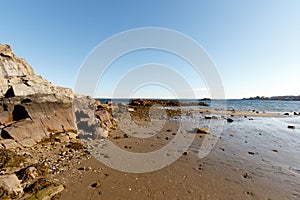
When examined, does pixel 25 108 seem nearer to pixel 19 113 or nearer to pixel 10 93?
pixel 19 113

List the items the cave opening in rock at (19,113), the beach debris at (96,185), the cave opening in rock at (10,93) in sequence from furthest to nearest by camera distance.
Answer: the cave opening in rock at (10,93)
the cave opening in rock at (19,113)
the beach debris at (96,185)

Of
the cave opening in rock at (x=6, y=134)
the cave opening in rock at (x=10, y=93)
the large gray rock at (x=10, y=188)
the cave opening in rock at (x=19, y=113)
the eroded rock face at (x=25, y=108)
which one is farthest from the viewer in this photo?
the cave opening in rock at (x=10, y=93)

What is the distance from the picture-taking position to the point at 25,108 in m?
10.3

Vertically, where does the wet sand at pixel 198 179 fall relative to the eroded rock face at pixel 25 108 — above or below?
below

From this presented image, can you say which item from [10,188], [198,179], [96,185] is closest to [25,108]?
[10,188]

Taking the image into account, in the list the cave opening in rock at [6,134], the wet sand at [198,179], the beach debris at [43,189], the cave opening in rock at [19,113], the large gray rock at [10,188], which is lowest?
the wet sand at [198,179]

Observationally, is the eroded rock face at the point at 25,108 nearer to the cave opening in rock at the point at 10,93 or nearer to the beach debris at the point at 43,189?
the cave opening in rock at the point at 10,93

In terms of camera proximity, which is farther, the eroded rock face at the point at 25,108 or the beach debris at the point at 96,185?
the eroded rock face at the point at 25,108

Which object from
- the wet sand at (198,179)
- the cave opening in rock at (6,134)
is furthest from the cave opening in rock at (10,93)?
the wet sand at (198,179)

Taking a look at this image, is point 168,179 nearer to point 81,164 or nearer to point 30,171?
point 81,164

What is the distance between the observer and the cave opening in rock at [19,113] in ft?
33.4

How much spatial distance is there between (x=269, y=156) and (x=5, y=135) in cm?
1576

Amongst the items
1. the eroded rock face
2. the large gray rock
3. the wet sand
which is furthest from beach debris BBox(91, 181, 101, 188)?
the eroded rock face

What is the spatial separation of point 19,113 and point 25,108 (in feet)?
1.69
